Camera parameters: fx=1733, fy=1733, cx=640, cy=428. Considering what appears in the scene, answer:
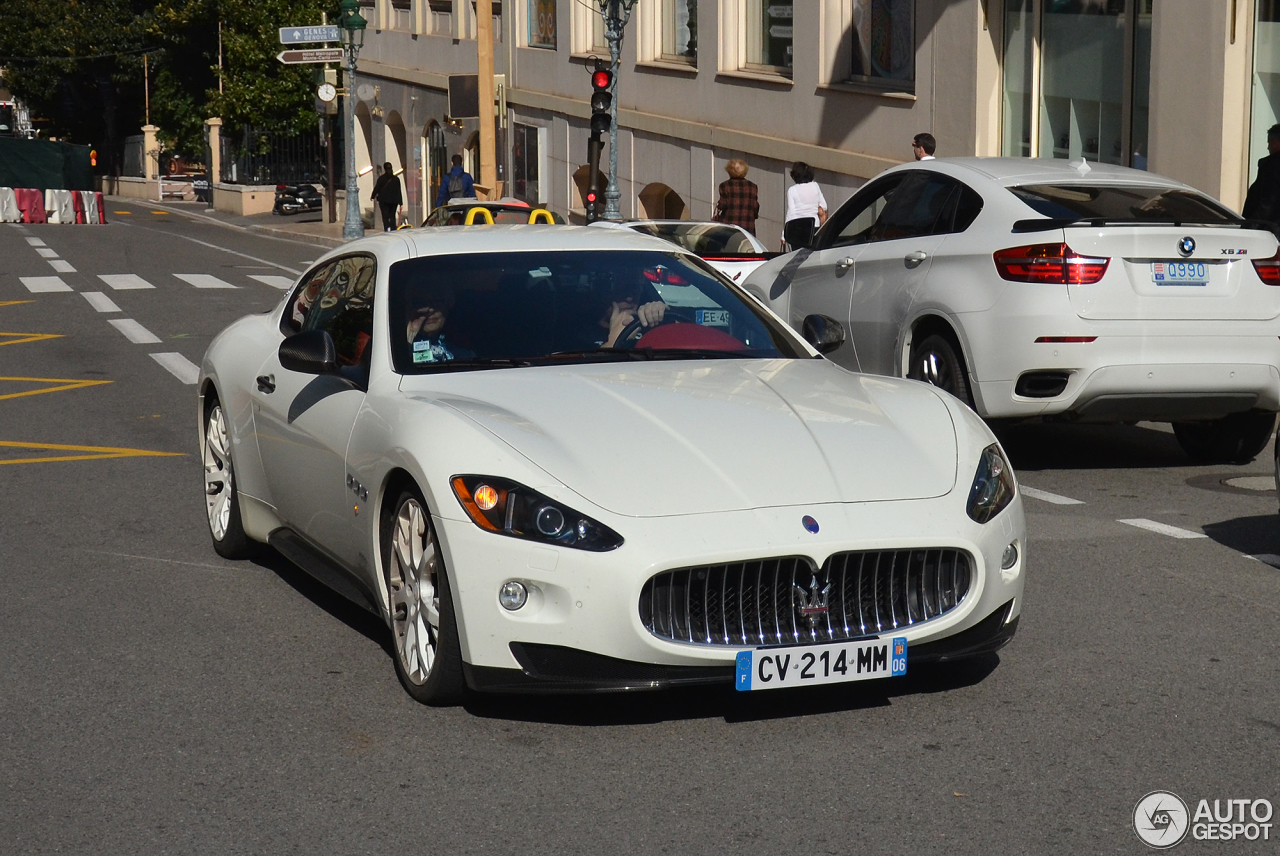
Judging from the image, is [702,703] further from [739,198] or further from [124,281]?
[124,281]

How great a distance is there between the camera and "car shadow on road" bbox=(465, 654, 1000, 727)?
16.7 ft

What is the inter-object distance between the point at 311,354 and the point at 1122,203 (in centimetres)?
514

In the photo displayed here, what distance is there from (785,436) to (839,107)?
19.1 meters

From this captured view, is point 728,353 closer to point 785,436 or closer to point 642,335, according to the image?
point 642,335

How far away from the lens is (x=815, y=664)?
4.76 metres

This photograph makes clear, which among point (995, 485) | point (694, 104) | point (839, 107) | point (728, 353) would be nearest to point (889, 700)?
point (995, 485)

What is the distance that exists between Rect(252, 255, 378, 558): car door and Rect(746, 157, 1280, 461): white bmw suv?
2.74 meters

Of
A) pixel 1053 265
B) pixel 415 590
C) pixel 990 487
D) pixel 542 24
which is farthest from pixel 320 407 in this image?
pixel 542 24

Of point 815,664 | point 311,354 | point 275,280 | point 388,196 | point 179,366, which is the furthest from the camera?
point 388,196

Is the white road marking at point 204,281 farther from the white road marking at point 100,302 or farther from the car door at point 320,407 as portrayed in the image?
the car door at point 320,407

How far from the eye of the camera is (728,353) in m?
6.22

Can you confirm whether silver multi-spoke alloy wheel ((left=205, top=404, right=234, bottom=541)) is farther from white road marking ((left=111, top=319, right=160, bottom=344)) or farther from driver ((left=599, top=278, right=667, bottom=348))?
white road marking ((left=111, top=319, right=160, bottom=344))

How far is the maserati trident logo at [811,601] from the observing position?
4.79 meters

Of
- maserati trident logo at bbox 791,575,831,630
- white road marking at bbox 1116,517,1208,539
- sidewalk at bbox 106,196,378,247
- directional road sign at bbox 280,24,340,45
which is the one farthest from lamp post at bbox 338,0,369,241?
maserati trident logo at bbox 791,575,831,630
